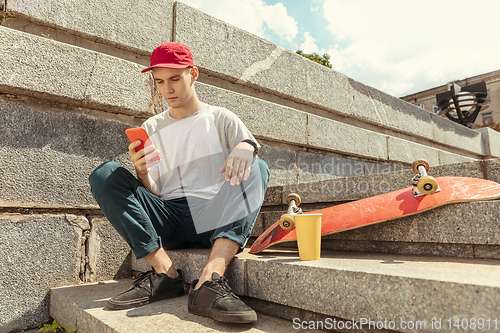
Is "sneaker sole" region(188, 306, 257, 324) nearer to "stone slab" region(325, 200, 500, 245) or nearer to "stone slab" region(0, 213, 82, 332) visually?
"stone slab" region(325, 200, 500, 245)

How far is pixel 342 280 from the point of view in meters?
1.28

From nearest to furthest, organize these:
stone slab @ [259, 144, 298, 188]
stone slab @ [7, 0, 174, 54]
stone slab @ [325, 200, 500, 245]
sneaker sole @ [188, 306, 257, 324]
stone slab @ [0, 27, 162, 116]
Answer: sneaker sole @ [188, 306, 257, 324] < stone slab @ [325, 200, 500, 245] < stone slab @ [0, 27, 162, 116] < stone slab @ [7, 0, 174, 54] < stone slab @ [259, 144, 298, 188]

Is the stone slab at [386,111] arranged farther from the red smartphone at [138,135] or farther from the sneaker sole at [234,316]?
the sneaker sole at [234,316]

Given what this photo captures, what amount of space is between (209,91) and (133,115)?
0.83m

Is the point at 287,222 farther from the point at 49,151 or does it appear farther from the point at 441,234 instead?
the point at 49,151

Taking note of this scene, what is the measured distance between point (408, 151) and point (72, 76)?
5.42m

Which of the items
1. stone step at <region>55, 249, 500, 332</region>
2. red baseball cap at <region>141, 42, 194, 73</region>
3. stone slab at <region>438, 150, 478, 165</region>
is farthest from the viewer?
stone slab at <region>438, 150, 478, 165</region>

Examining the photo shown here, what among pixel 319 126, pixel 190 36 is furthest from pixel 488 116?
pixel 190 36

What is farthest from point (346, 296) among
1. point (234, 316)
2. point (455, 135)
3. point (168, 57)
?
point (455, 135)

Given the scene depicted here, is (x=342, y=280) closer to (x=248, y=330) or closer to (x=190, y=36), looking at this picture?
(x=248, y=330)

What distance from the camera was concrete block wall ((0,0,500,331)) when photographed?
2.09 metres

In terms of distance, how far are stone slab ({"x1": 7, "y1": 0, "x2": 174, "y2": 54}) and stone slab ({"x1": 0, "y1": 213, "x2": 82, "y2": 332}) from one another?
4.80ft

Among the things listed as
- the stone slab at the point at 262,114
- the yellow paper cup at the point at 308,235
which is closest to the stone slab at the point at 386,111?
the stone slab at the point at 262,114

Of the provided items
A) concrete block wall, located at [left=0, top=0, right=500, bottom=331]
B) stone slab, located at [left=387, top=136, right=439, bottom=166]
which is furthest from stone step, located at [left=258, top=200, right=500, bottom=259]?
stone slab, located at [left=387, top=136, right=439, bottom=166]
